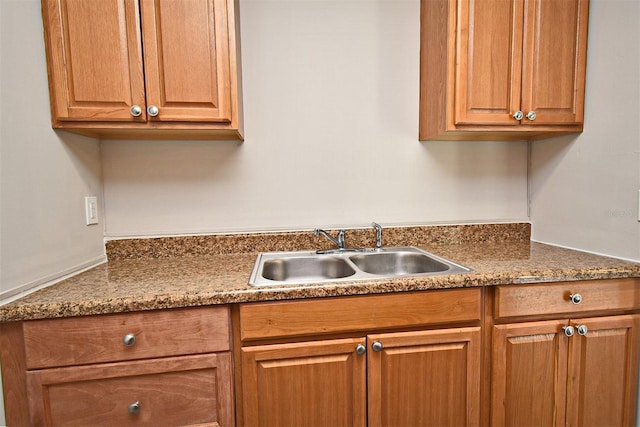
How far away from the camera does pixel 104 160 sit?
1343 millimetres

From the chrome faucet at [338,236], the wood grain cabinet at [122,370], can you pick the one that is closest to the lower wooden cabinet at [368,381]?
the wood grain cabinet at [122,370]

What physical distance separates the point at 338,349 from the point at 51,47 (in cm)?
140

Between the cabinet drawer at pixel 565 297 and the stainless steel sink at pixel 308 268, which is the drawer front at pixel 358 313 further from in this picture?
the stainless steel sink at pixel 308 268

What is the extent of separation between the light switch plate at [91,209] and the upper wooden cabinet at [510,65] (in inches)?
60.9

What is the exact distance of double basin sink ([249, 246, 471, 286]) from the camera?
4.22 ft

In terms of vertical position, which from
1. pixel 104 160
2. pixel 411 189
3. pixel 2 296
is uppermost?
pixel 104 160

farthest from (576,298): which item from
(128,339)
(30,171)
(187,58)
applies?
(30,171)

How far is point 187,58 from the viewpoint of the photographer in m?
1.06

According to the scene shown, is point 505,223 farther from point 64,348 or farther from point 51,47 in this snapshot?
point 51,47

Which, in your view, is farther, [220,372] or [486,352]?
[486,352]

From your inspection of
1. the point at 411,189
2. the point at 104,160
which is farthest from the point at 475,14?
the point at 104,160

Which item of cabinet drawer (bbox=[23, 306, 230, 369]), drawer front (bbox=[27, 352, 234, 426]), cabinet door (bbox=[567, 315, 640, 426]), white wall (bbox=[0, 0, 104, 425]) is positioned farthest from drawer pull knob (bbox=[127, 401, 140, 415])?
cabinet door (bbox=[567, 315, 640, 426])

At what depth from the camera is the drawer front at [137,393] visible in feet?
2.72

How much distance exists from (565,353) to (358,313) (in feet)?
2.55
